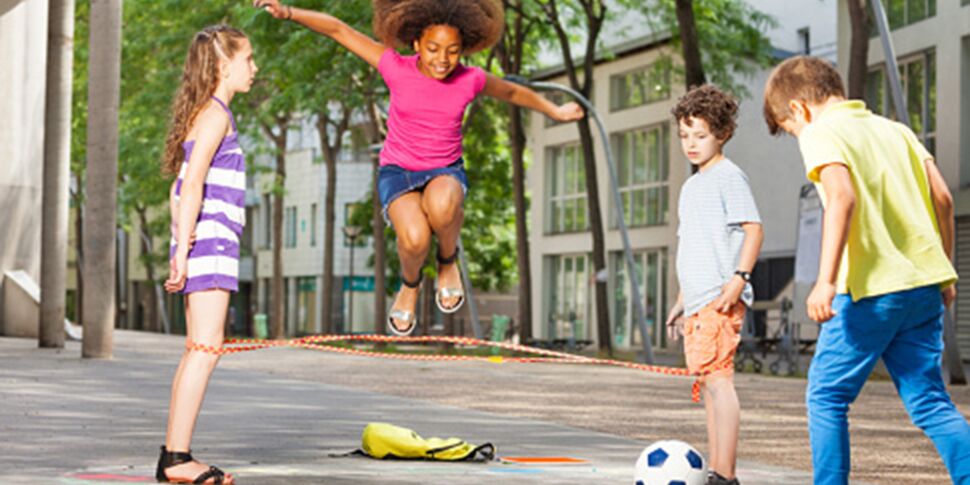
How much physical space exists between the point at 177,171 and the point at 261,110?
3347 cm

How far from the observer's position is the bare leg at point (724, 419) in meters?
8.45

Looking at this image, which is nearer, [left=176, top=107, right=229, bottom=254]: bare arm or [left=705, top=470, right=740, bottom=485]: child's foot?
[left=176, top=107, right=229, bottom=254]: bare arm

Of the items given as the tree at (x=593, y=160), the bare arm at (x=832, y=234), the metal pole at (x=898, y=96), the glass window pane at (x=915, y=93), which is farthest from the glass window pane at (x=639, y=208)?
the bare arm at (x=832, y=234)

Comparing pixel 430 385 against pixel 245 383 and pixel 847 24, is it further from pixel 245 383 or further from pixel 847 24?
pixel 847 24

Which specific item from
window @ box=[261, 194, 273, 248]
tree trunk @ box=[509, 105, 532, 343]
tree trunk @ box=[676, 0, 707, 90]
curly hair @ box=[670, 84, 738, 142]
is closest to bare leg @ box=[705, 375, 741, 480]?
curly hair @ box=[670, 84, 738, 142]

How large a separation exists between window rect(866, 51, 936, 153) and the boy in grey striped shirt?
28303mm

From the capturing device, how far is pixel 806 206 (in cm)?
2852

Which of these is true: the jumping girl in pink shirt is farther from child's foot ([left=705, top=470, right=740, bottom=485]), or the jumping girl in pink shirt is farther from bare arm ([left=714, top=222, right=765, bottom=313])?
child's foot ([left=705, top=470, right=740, bottom=485])

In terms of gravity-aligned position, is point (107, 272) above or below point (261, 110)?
below

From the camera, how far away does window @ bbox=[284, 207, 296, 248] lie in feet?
261

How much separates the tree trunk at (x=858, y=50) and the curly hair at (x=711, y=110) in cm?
1739

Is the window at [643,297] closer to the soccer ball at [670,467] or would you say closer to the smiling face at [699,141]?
the smiling face at [699,141]

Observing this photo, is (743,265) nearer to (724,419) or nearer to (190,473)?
(724,419)

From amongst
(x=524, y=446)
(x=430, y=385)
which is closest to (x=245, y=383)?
(x=430, y=385)
